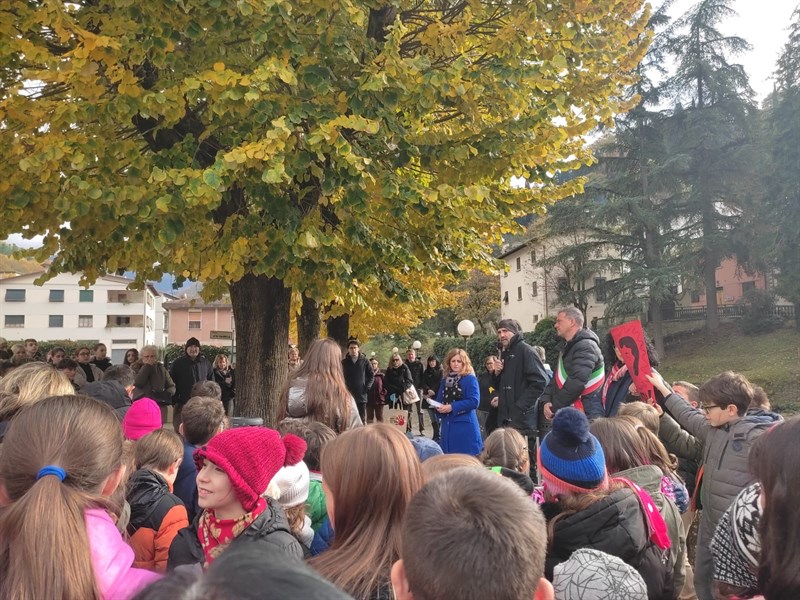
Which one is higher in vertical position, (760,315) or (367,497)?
(760,315)

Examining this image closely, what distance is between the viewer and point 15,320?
220 ft

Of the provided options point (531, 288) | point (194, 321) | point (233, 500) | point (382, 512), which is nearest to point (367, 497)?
point (382, 512)

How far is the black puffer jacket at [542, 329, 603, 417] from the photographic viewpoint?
583 centimetres

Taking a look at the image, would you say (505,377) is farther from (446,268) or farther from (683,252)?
(683,252)

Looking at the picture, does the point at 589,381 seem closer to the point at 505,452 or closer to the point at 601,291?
the point at 505,452

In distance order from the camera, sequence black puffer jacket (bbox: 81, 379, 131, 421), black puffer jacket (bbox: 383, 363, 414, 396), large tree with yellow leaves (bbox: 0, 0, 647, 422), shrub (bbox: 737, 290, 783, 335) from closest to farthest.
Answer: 1. black puffer jacket (bbox: 81, 379, 131, 421)
2. large tree with yellow leaves (bbox: 0, 0, 647, 422)
3. black puffer jacket (bbox: 383, 363, 414, 396)
4. shrub (bbox: 737, 290, 783, 335)

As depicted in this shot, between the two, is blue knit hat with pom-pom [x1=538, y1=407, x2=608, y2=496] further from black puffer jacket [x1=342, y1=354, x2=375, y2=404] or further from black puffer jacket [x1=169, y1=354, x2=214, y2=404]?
black puffer jacket [x1=342, y1=354, x2=375, y2=404]

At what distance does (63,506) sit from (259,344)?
6.31 meters

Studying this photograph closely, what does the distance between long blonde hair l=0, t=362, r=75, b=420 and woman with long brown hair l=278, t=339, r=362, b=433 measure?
64.2 inches

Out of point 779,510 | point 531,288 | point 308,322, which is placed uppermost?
point 531,288

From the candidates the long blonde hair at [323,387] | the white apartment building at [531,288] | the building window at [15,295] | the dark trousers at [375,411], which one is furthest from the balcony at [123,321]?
the long blonde hair at [323,387]

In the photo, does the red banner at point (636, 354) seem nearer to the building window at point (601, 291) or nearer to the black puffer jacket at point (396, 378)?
the black puffer jacket at point (396, 378)

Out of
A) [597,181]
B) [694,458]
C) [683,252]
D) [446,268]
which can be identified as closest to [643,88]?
[597,181]

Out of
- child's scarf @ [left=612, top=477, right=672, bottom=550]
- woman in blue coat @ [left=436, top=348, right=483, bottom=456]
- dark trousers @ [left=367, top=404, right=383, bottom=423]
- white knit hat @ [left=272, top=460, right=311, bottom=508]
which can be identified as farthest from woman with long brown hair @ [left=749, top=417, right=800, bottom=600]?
dark trousers @ [left=367, top=404, right=383, bottom=423]
